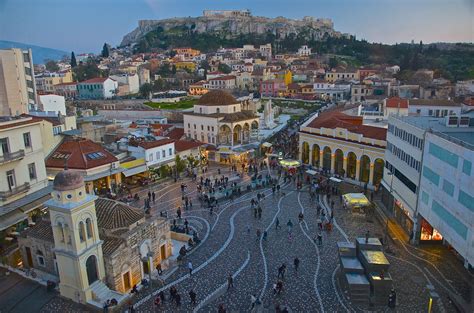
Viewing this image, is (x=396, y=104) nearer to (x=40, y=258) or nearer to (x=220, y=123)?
(x=220, y=123)

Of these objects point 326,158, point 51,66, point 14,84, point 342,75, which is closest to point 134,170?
point 326,158

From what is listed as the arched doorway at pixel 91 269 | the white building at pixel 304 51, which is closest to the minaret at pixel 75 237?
the arched doorway at pixel 91 269

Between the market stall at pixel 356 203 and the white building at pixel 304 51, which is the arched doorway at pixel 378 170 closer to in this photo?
the market stall at pixel 356 203

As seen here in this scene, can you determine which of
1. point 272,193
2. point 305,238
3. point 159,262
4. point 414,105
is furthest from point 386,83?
point 159,262

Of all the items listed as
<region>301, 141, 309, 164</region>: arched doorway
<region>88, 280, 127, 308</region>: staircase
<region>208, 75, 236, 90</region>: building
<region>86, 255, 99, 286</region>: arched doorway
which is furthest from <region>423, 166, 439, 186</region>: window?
<region>208, 75, 236, 90</region>: building

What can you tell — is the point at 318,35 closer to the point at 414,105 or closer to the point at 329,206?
the point at 414,105

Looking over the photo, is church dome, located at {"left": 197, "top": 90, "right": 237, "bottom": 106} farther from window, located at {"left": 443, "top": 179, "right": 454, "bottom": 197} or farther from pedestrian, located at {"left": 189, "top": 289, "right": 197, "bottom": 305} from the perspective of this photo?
pedestrian, located at {"left": 189, "top": 289, "right": 197, "bottom": 305}
